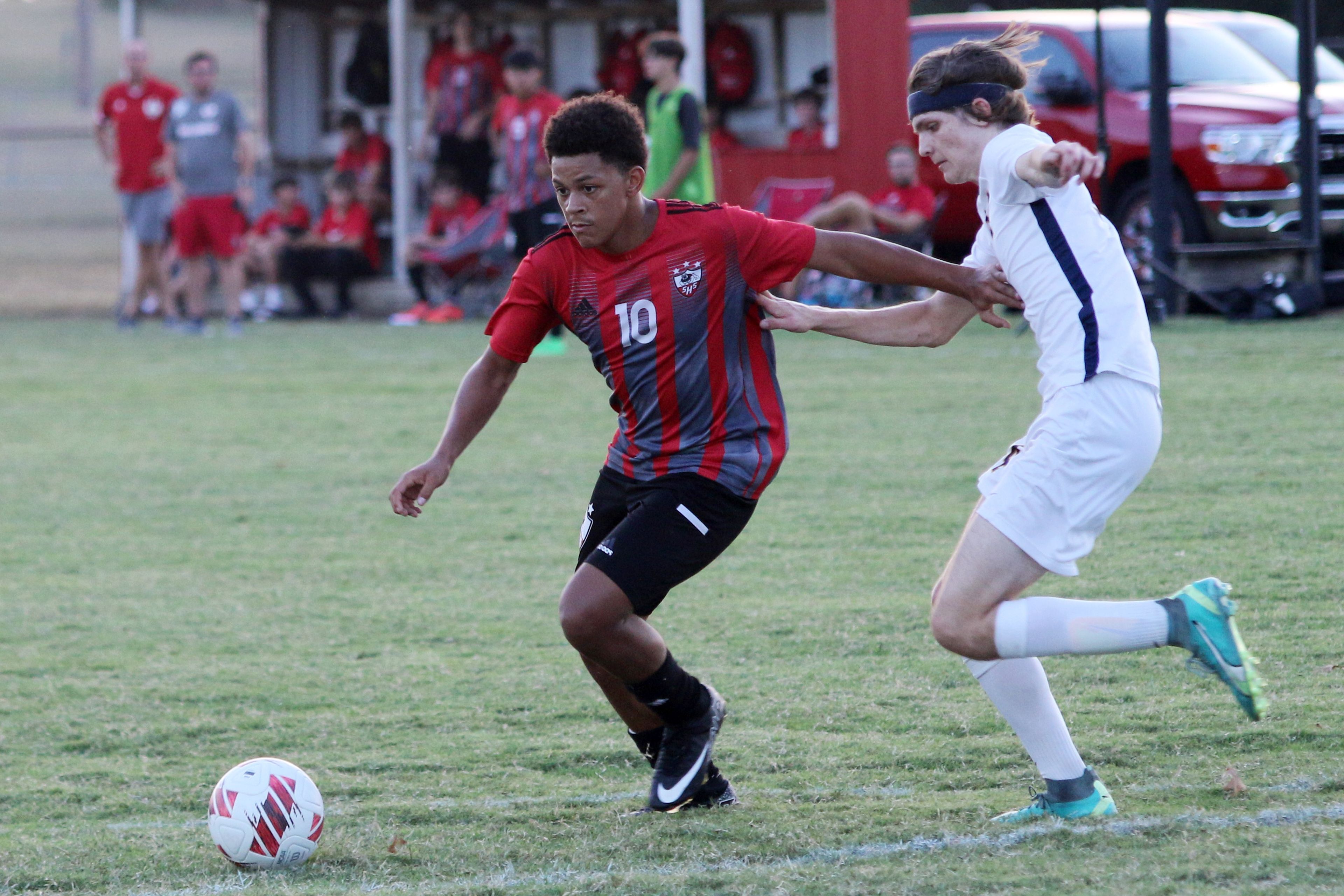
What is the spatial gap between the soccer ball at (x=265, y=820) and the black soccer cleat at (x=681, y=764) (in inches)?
29.8

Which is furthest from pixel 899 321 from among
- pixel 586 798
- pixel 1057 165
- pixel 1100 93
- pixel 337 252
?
pixel 337 252

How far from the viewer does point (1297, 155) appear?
11.4 meters

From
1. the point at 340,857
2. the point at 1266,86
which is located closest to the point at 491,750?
the point at 340,857

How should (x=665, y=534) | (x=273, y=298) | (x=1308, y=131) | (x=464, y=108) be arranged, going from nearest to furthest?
(x=665, y=534) → (x=1308, y=131) → (x=464, y=108) → (x=273, y=298)

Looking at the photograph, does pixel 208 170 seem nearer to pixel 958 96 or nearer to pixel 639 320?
pixel 639 320

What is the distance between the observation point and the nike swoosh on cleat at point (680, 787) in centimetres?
367

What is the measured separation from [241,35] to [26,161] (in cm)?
491

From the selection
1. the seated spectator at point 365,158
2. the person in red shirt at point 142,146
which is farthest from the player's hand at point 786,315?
the seated spectator at point 365,158

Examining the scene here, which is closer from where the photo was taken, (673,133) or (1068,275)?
(1068,275)

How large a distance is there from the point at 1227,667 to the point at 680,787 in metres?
1.22

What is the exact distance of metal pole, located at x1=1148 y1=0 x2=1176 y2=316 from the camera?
1109 centimetres

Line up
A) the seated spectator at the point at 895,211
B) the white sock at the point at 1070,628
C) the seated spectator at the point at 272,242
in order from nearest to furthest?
the white sock at the point at 1070,628, the seated spectator at the point at 895,211, the seated spectator at the point at 272,242

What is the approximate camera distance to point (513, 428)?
30.7 ft

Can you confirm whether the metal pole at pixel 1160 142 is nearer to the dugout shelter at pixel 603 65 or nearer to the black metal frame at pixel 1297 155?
the black metal frame at pixel 1297 155
